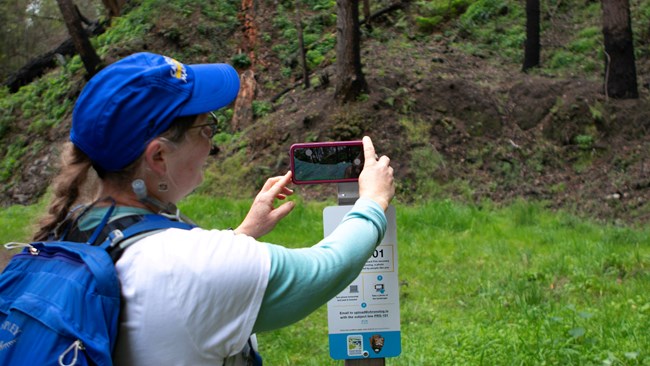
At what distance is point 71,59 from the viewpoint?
21.4m

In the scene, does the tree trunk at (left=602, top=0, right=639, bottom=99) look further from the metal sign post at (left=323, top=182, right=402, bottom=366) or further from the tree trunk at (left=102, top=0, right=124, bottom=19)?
the tree trunk at (left=102, top=0, right=124, bottom=19)

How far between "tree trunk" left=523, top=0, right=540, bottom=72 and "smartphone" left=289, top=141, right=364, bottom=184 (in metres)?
13.9

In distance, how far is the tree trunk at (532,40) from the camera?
1573 centimetres

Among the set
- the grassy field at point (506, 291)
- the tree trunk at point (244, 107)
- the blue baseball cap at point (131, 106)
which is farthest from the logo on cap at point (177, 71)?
the tree trunk at point (244, 107)

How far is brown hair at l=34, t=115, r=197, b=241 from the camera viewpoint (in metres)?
1.95

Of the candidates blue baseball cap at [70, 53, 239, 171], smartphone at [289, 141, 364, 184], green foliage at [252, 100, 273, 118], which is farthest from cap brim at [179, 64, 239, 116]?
green foliage at [252, 100, 273, 118]

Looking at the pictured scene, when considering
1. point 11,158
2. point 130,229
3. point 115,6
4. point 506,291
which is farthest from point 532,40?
point 130,229

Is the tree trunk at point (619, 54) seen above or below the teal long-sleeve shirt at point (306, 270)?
below

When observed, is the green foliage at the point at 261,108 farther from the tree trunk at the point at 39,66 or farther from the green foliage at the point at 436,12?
the tree trunk at the point at 39,66

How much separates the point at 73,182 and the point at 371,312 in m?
1.44

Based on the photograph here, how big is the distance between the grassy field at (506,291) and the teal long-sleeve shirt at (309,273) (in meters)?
3.08

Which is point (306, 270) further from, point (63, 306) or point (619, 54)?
point (619, 54)

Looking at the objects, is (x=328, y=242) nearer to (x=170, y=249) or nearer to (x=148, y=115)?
(x=170, y=249)

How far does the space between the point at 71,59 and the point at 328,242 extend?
21209 mm
